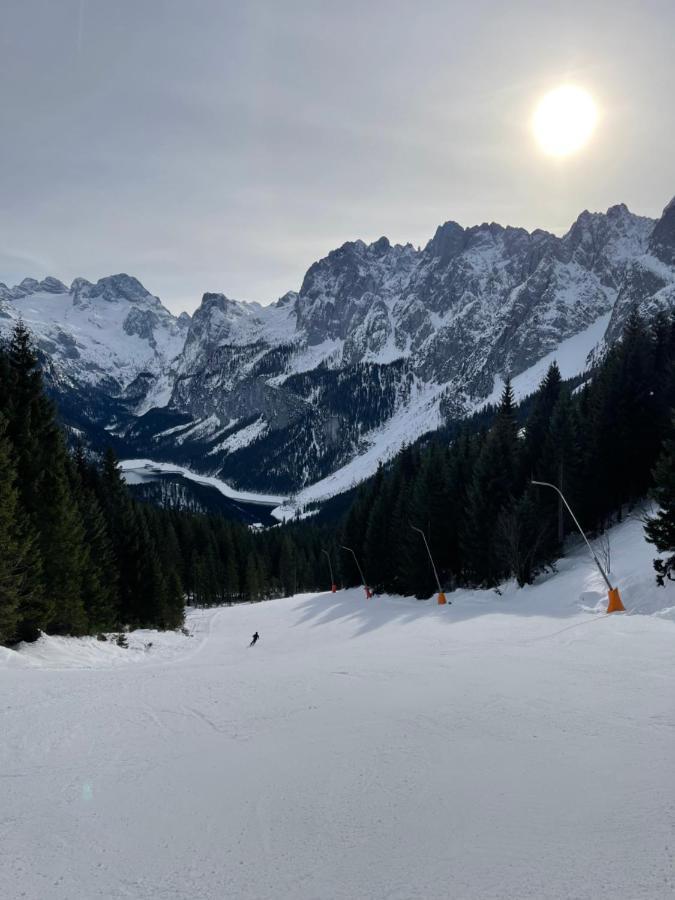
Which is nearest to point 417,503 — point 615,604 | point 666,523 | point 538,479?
point 538,479

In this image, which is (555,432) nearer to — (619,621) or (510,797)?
(619,621)

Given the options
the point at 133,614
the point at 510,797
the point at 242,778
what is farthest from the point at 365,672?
the point at 133,614

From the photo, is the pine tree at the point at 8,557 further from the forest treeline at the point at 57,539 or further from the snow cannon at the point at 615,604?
the snow cannon at the point at 615,604

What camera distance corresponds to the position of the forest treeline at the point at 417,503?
23.5 m

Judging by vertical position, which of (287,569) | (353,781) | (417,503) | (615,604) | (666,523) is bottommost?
(287,569)

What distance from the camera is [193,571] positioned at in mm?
82312

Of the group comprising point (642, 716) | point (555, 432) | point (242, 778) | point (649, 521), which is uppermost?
point (555, 432)

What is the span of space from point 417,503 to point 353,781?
43151mm

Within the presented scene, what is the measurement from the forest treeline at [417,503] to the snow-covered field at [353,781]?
1103cm

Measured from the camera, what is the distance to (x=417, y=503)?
A: 1945 inches

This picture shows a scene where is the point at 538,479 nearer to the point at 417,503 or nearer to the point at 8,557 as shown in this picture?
the point at 417,503

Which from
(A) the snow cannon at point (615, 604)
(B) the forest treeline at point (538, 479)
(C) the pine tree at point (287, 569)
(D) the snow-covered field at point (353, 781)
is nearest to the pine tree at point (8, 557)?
(D) the snow-covered field at point (353, 781)

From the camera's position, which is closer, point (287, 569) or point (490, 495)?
point (490, 495)

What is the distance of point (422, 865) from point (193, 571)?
270 ft
